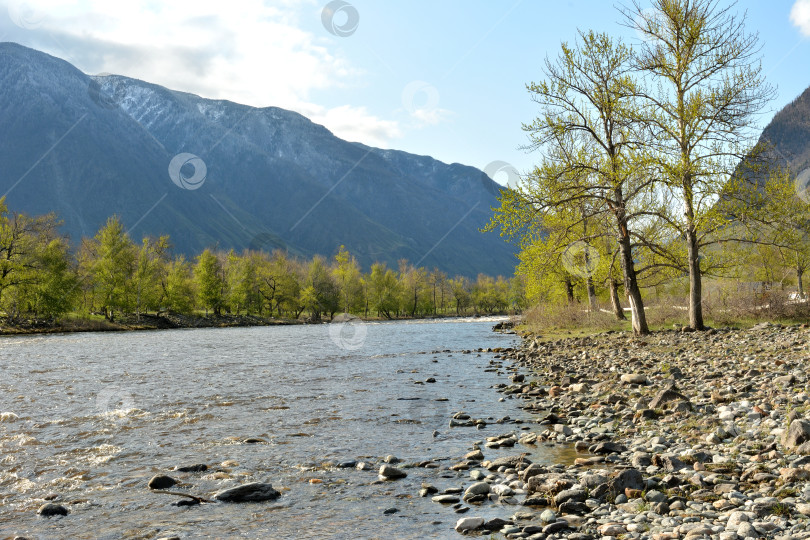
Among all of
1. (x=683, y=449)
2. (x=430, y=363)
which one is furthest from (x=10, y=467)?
(x=430, y=363)

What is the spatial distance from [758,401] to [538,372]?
11995 millimetres

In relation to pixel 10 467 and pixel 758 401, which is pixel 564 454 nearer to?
pixel 758 401

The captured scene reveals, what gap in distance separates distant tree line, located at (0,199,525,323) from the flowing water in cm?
5035

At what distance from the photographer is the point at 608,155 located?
27.3 metres

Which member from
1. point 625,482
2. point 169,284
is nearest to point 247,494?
point 625,482

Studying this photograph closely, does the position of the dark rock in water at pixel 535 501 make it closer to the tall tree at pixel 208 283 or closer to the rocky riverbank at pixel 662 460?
the rocky riverbank at pixel 662 460

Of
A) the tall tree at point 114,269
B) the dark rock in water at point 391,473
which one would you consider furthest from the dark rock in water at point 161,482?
Result: the tall tree at point 114,269

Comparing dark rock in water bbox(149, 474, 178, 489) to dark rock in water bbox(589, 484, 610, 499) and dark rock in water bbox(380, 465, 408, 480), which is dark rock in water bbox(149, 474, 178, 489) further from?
dark rock in water bbox(589, 484, 610, 499)

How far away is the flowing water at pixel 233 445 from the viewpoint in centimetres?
807

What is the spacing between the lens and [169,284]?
324 feet

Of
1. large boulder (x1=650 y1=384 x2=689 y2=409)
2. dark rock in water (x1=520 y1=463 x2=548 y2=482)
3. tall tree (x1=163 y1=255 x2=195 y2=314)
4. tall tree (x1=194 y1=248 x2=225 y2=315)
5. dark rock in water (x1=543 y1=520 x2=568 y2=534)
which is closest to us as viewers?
dark rock in water (x1=543 y1=520 x2=568 y2=534)

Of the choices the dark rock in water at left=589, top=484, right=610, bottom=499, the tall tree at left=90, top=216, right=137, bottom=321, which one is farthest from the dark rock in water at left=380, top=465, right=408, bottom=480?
the tall tree at left=90, top=216, right=137, bottom=321

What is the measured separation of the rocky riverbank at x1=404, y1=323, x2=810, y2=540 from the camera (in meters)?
6.89

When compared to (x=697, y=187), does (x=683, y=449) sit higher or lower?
lower
